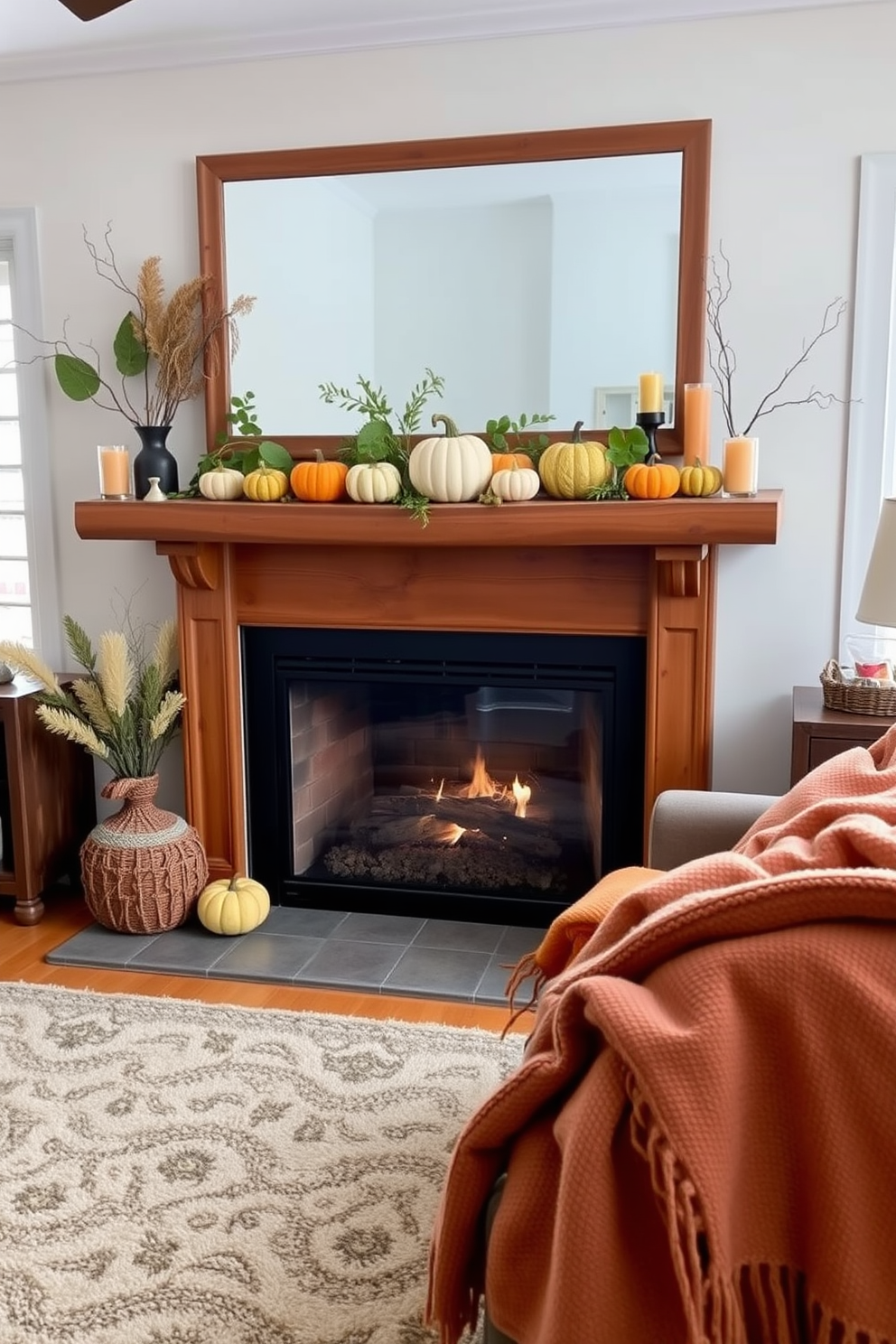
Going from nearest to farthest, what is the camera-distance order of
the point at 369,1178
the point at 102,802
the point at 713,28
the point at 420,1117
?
the point at 369,1178, the point at 420,1117, the point at 713,28, the point at 102,802

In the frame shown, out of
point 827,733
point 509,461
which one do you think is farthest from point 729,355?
point 827,733

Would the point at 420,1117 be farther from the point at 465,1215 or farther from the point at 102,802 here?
the point at 102,802

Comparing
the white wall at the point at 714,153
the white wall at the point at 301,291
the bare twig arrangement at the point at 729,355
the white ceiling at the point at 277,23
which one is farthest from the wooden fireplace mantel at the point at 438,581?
the white ceiling at the point at 277,23

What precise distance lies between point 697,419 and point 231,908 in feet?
5.78

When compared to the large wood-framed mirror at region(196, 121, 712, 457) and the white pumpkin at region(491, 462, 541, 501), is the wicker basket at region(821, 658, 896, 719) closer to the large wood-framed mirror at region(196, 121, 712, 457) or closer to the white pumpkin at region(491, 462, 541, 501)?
the large wood-framed mirror at region(196, 121, 712, 457)

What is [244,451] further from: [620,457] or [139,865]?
[139,865]

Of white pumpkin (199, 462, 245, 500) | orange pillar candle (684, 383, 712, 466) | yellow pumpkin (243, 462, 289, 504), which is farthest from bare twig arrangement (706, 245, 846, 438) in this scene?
white pumpkin (199, 462, 245, 500)

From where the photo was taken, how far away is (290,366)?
3.27m

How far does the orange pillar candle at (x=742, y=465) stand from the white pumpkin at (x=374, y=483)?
0.81 metres

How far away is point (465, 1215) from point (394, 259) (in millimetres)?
2575

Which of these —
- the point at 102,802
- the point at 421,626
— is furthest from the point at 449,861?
the point at 102,802

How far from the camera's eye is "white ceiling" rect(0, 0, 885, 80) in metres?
2.92

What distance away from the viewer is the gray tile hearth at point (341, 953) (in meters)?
2.97

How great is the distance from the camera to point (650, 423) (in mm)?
2936
